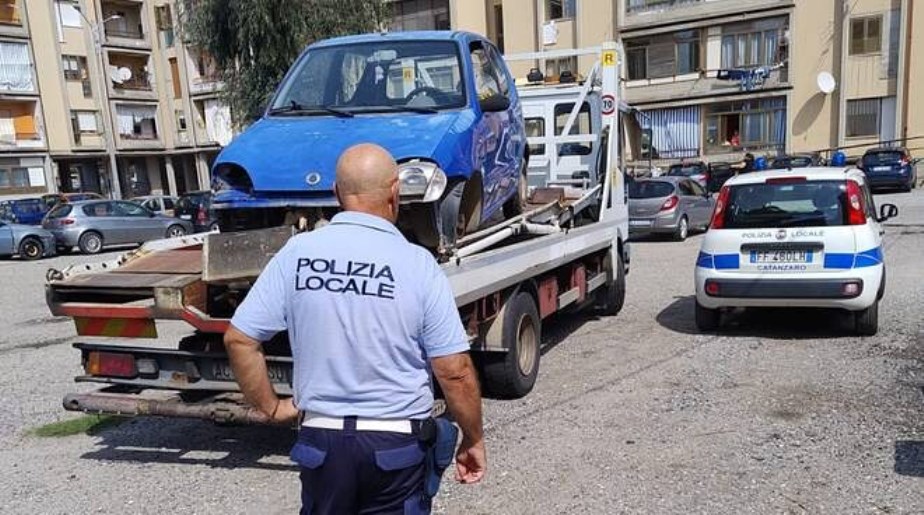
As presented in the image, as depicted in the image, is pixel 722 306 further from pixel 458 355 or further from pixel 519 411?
pixel 458 355

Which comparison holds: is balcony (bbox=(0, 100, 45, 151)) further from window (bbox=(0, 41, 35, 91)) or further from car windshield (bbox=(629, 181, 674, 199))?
car windshield (bbox=(629, 181, 674, 199))

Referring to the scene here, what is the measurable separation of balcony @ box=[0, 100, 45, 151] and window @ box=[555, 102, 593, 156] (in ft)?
136

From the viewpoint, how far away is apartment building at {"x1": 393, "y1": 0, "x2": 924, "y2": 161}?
30.4m

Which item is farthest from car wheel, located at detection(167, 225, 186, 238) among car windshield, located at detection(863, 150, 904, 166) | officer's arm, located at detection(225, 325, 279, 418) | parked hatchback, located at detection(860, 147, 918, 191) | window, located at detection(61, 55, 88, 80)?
window, located at detection(61, 55, 88, 80)

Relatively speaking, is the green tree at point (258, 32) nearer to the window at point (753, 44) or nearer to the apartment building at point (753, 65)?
the apartment building at point (753, 65)

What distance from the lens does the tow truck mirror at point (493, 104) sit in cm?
557

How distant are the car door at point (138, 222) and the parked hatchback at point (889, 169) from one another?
23675mm

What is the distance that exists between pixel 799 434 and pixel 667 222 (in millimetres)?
11939

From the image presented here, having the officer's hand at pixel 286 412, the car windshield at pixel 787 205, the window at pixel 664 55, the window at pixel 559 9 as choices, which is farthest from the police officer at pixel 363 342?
the window at pixel 559 9

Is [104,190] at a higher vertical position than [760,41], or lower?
lower

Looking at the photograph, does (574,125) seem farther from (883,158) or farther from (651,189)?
(883,158)

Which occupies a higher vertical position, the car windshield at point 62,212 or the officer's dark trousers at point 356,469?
the officer's dark trousers at point 356,469

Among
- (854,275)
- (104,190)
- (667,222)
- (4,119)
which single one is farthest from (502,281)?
(104,190)

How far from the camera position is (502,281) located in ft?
18.0
